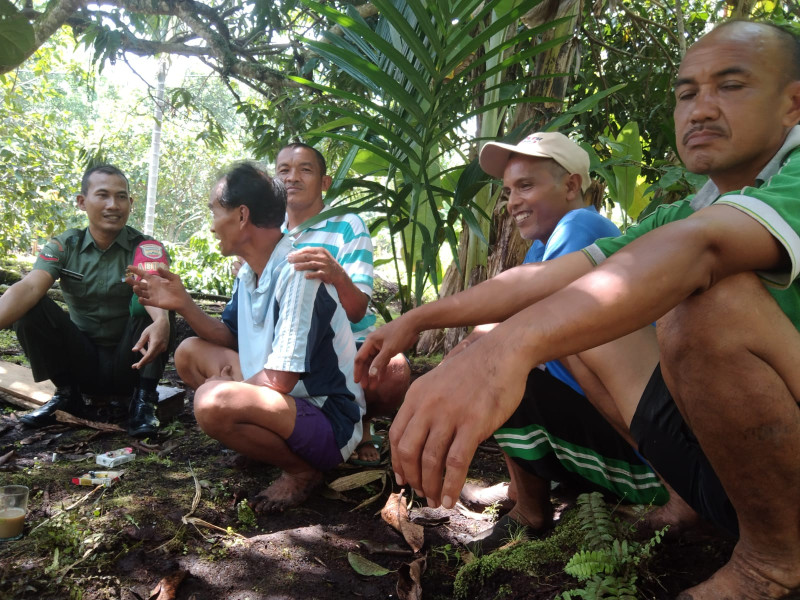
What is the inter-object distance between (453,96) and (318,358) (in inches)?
47.0

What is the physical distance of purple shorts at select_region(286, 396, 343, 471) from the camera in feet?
7.34

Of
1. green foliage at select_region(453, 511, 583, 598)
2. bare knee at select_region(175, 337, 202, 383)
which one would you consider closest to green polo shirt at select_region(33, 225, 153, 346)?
bare knee at select_region(175, 337, 202, 383)

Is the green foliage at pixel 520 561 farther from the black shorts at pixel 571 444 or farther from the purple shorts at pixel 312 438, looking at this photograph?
the purple shorts at pixel 312 438

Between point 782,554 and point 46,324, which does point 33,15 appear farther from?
point 782,554

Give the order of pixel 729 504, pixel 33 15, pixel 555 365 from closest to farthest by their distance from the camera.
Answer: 1. pixel 729 504
2. pixel 555 365
3. pixel 33 15

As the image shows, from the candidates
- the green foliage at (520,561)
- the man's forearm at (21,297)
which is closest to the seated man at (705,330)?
the green foliage at (520,561)

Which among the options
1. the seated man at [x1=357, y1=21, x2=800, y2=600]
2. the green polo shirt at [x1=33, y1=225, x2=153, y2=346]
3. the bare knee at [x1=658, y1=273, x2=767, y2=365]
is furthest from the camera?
the green polo shirt at [x1=33, y1=225, x2=153, y2=346]

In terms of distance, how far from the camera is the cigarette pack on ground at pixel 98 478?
2.36 m

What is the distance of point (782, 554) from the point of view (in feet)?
3.85

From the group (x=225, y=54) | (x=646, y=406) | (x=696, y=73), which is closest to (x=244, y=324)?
(x=646, y=406)

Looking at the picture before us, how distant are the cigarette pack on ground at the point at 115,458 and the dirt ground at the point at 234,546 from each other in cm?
5

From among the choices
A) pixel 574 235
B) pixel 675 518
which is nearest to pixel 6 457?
pixel 574 235

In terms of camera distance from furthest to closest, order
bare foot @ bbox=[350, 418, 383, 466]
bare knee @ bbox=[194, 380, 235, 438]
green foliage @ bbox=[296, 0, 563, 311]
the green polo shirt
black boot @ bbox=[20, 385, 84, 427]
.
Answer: the green polo shirt → black boot @ bbox=[20, 385, 84, 427] → bare foot @ bbox=[350, 418, 383, 466] → green foliage @ bbox=[296, 0, 563, 311] → bare knee @ bbox=[194, 380, 235, 438]

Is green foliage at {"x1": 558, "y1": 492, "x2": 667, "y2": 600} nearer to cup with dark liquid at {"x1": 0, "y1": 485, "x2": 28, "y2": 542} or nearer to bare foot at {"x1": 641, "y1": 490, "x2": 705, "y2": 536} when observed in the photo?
bare foot at {"x1": 641, "y1": 490, "x2": 705, "y2": 536}
